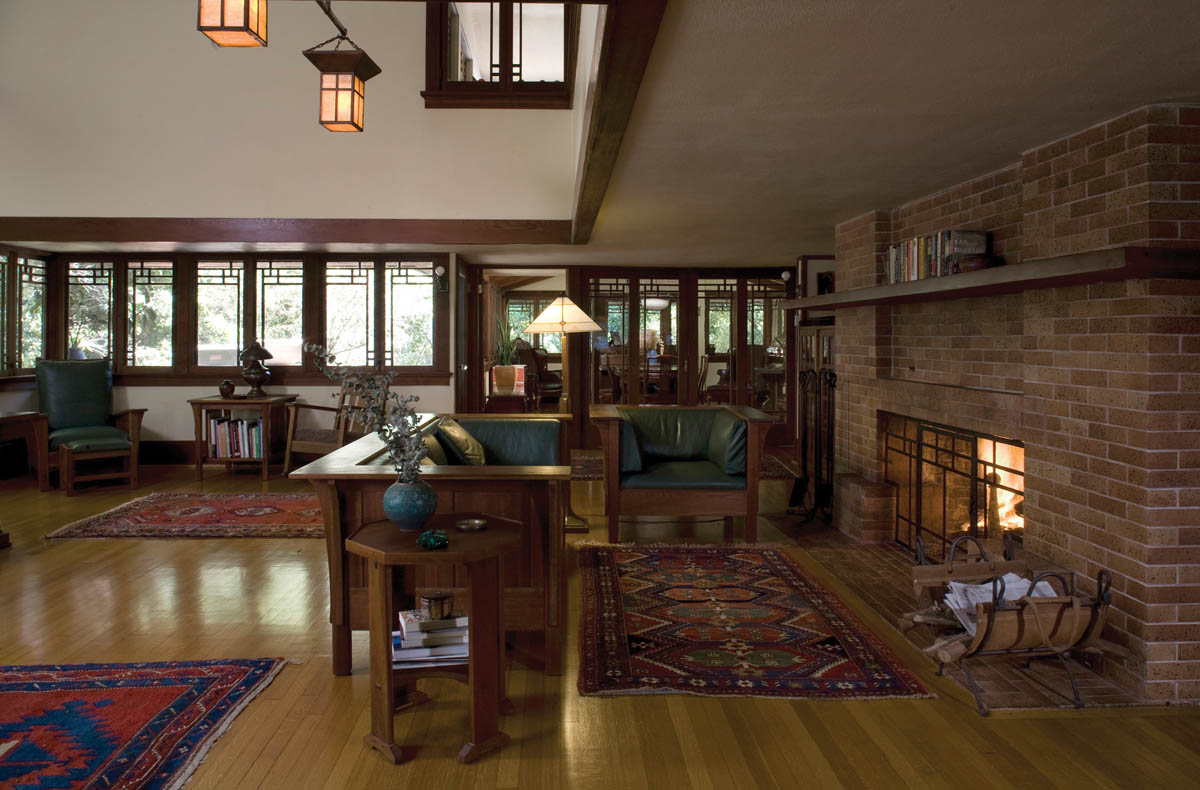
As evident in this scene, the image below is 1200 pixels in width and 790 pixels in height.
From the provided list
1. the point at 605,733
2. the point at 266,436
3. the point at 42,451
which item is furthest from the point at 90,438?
the point at 605,733

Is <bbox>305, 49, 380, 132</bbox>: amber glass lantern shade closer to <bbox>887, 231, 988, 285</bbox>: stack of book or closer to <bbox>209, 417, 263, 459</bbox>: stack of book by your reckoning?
<bbox>887, 231, 988, 285</bbox>: stack of book

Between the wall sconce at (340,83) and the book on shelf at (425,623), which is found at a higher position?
the wall sconce at (340,83)

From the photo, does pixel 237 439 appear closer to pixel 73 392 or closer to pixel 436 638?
pixel 73 392

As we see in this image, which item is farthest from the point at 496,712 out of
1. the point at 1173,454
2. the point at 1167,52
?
the point at 1167,52

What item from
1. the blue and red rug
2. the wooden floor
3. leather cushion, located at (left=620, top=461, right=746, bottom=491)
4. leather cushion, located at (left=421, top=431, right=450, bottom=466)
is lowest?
the wooden floor

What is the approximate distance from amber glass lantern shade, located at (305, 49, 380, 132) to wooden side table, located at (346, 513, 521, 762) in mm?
2381

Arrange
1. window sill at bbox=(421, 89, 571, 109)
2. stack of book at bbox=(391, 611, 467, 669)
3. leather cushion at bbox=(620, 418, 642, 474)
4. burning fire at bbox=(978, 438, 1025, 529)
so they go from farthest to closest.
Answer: window sill at bbox=(421, 89, 571, 109) → leather cushion at bbox=(620, 418, 642, 474) → burning fire at bbox=(978, 438, 1025, 529) → stack of book at bbox=(391, 611, 467, 669)

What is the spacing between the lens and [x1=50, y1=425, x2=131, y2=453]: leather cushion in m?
6.95

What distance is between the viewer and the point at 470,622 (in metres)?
2.64

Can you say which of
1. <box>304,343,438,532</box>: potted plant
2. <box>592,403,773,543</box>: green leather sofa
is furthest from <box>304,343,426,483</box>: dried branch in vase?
<box>592,403,773,543</box>: green leather sofa

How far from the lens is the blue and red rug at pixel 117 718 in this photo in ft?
8.07

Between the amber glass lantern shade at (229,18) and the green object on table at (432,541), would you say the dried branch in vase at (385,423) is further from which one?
the amber glass lantern shade at (229,18)

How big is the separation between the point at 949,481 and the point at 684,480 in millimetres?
1572

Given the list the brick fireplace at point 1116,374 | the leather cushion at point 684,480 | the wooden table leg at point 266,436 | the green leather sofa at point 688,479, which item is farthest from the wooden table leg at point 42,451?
the brick fireplace at point 1116,374
